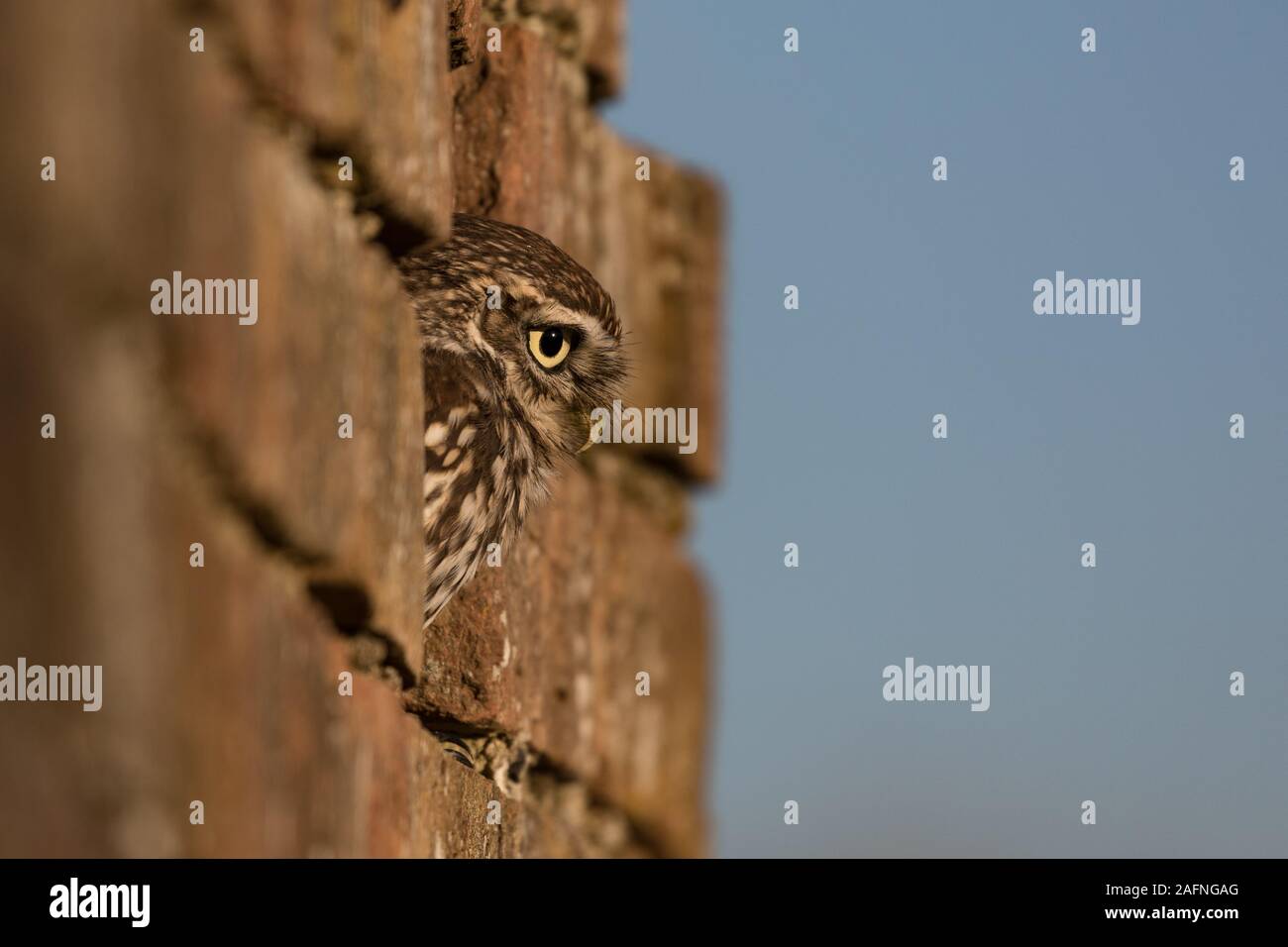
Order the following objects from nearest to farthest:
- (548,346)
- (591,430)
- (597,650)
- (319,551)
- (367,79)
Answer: (319,551), (367,79), (548,346), (591,430), (597,650)

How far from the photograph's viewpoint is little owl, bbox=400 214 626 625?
3.69 metres

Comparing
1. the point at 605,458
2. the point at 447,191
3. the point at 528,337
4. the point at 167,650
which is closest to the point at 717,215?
the point at 605,458

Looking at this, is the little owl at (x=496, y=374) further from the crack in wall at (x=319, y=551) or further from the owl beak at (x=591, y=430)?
the crack in wall at (x=319, y=551)

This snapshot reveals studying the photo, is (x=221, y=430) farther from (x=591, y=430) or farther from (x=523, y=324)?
(x=591, y=430)

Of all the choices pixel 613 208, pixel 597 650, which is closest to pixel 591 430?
pixel 597 650

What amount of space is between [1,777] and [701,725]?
537 centimetres

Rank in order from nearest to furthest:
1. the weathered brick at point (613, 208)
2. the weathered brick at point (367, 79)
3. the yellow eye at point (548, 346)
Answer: the weathered brick at point (367, 79) → the yellow eye at point (548, 346) → the weathered brick at point (613, 208)

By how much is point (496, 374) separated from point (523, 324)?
17 cm

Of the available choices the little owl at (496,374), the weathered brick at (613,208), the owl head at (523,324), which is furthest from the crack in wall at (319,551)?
the weathered brick at (613,208)

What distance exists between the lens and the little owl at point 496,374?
369 cm

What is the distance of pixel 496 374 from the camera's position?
4.27m

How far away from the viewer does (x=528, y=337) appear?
441 cm

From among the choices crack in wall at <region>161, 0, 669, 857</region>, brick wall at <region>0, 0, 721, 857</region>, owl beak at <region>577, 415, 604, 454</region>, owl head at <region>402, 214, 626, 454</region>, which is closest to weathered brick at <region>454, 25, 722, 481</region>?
owl beak at <region>577, 415, 604, 454</region>
